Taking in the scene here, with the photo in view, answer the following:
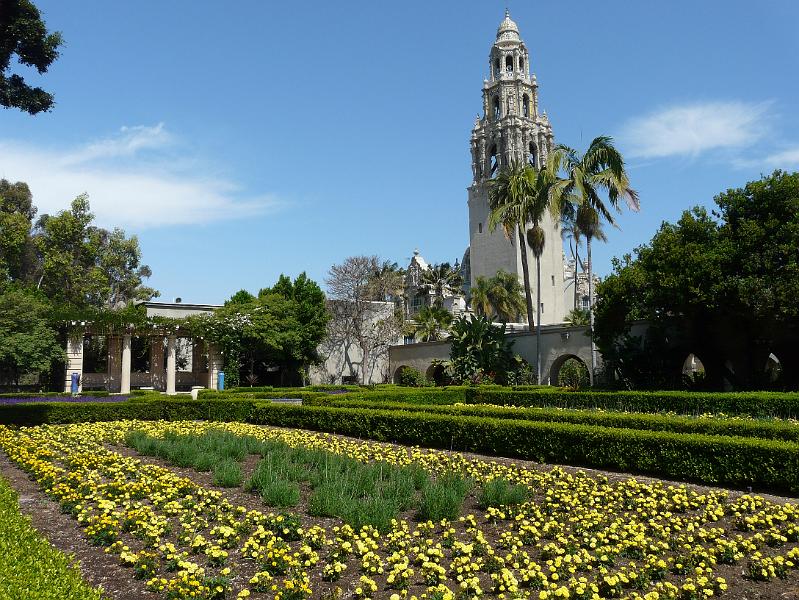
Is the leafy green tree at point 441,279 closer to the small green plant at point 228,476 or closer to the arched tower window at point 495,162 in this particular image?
the arched tower window at point 495,162

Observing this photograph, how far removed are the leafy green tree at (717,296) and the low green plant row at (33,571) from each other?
21.9 metres

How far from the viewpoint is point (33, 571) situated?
16.9 ft

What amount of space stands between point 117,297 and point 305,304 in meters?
21.3

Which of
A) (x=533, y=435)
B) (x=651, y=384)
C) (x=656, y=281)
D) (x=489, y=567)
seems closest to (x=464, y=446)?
(x=533, y=435)

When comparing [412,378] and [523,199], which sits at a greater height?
[523,199]

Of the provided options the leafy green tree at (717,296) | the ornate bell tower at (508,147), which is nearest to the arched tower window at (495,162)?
the ornate bell tower at (508,147)

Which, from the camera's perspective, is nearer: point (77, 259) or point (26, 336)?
point (26, 336)

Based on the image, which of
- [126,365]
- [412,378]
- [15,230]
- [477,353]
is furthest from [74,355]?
[477,353]

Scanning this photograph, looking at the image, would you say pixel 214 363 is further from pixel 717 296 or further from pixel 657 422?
pixel 657 422

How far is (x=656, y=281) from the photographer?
24484 millimetres

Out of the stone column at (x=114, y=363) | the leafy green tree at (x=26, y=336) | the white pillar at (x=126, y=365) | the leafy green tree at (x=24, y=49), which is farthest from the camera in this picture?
the stone column at (x=114, y=363)

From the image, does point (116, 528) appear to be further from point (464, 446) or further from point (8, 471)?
point (464, 446)

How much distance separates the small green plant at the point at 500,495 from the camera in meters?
8.63

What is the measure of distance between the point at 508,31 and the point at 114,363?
47.2 meters
